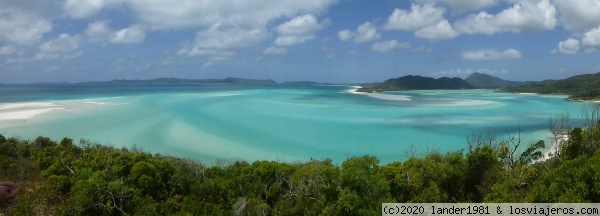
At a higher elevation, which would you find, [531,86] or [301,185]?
[531,86]

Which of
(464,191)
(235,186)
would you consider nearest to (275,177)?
(235,186)

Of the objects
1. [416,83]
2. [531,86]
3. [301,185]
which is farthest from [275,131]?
[416,83]

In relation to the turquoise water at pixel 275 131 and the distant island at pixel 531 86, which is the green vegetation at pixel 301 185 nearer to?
the turquoise water at pixel 275 131

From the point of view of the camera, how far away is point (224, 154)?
2128 cm

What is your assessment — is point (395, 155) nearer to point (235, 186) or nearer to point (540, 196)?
point (235, 186)

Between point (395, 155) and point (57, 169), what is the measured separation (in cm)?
1609

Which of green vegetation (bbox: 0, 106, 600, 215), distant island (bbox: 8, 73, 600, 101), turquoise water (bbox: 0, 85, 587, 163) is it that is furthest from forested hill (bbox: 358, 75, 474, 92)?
green vegetation (bbox: 0, 106, 600, 215)

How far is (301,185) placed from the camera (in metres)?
10.8

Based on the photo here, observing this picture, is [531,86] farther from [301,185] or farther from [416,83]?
[301,185]

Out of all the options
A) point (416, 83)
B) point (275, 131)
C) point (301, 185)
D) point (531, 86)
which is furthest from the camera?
point (416, 83)

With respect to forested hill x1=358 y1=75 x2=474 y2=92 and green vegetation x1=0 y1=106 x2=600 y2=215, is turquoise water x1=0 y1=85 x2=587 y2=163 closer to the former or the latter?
green vegetation x1=0 y1=106 x2=600 y2=215

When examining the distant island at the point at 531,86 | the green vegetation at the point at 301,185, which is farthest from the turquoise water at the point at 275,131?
the distant island at the point at 531,86

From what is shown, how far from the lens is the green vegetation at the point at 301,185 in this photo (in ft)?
26.8

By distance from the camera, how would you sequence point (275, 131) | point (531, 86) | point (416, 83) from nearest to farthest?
point (275, 131) → point (531, 86) → point (416, 83)
